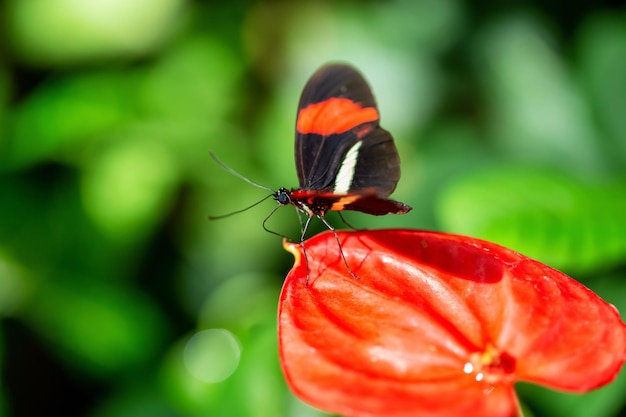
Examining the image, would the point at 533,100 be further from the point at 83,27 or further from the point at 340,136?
the point at 83,27

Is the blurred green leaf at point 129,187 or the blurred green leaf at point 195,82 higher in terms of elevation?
the blurred green leaf at point 195,82

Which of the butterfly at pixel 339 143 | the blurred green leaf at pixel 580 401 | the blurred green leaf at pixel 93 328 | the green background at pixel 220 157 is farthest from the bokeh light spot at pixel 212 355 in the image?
the blurred green leaf at pixel 580 401

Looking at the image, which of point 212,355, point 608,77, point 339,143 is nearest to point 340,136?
point 339,143

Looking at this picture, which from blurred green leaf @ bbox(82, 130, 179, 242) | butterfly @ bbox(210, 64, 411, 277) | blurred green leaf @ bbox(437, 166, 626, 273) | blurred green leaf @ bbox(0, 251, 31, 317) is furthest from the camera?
blurred green leaf @ bbox(82, 130, 179, 242)

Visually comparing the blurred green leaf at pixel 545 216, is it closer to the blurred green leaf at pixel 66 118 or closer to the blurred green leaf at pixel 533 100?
the blurred green leaf at pixel 533 100

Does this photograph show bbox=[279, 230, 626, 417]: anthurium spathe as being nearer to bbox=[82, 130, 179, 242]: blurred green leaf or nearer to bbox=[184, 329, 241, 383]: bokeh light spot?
bbox=[184, 329, 241, 383]: bokeh light spot

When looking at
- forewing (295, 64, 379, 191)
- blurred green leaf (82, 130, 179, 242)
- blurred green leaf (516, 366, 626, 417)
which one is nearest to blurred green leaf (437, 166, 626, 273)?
blurred green leaf (516, 366, 626, 417)

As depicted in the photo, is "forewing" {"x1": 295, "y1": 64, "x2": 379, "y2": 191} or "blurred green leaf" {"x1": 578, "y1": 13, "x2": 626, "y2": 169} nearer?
"forewing" {"x1": 295, "y1": 64, "x2": 379, "y2": 191}

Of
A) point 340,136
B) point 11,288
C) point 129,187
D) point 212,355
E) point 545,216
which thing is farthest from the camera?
point 129,187
